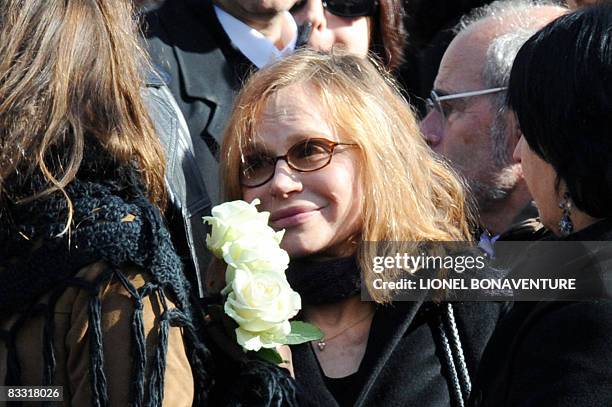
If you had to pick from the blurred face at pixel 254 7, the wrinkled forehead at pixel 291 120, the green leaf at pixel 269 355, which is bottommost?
the blurred face at pixel 254 7

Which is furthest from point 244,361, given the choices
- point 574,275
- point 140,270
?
point 574,275

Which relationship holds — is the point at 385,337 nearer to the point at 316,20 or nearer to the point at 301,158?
the point at 301,158

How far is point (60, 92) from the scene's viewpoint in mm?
2002

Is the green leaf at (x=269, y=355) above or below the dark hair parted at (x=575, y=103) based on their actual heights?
below

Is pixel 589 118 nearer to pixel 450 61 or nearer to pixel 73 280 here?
pixel 73 280

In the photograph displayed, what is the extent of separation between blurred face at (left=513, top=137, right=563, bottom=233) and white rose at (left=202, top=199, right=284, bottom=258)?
0.59m

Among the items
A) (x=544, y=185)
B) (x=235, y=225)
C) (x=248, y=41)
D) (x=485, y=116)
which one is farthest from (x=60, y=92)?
(x=485, y=116)

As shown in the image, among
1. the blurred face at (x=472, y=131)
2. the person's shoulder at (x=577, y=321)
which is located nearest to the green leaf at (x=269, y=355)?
the person's shoulder at (x=577, y=321)

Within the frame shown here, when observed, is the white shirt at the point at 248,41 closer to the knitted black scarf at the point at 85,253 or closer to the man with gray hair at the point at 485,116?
the man with gray hair at the point at 485,116

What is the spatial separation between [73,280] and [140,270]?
13cm

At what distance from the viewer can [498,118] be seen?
12.2 feet

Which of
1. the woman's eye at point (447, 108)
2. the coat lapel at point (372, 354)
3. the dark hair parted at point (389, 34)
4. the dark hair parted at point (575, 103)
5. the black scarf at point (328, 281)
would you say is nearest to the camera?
the dark hair parted at point (575, 103)

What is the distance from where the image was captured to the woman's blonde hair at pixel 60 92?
78.5 inches

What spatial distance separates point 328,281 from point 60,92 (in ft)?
3.14
